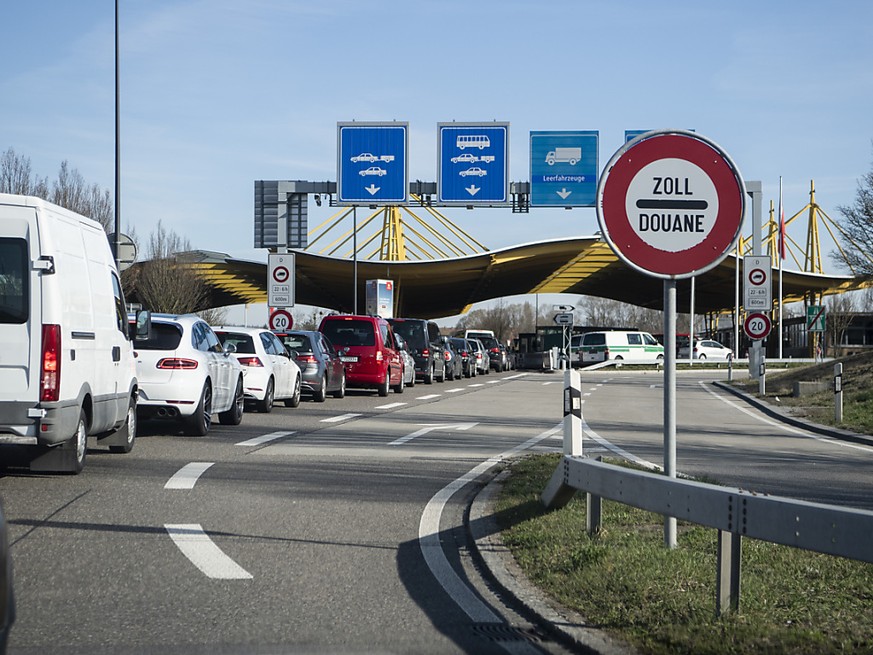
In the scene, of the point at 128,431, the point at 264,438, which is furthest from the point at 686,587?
the point at 264,438

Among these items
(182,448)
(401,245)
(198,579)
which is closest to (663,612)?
(198,579)

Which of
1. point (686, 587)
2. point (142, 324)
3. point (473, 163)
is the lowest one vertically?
point (686, 587)

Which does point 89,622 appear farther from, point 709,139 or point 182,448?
point 182,448

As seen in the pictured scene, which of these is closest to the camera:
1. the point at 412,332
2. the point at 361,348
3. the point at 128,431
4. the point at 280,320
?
the point at 128,431

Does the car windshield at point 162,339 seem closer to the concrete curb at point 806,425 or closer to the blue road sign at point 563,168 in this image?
the concrete curb at point 806,425

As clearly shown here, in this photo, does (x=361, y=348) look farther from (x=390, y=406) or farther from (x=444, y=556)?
(x=444, y=556)

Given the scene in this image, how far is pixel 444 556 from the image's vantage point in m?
7.08

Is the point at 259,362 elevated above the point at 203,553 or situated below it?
above

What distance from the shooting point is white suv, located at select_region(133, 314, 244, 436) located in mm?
14438

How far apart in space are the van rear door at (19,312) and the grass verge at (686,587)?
4138mm

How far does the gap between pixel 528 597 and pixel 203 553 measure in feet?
7.23

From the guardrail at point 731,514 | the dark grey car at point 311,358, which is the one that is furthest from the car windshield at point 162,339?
the guardrail at point 731,514

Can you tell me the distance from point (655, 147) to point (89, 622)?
12.5 feet

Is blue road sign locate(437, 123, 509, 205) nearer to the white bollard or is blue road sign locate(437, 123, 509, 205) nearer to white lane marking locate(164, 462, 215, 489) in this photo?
white lane marking locate(164, 462, 215, 489)
